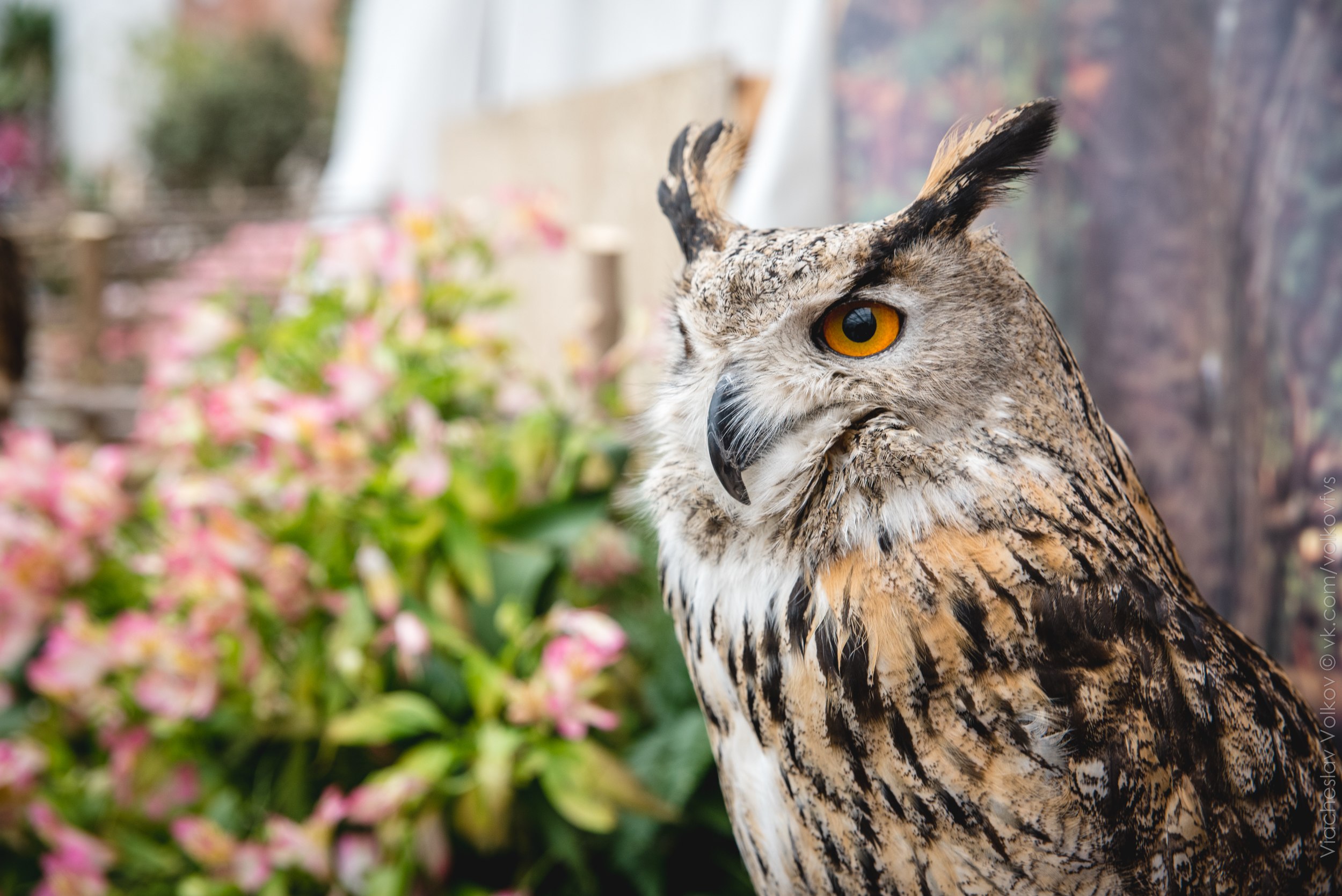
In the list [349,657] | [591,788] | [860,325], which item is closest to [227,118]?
[349,657]

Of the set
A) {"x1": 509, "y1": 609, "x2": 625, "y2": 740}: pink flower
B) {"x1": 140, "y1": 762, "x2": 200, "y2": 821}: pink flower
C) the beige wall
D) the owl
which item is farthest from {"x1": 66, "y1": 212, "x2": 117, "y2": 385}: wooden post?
the owl

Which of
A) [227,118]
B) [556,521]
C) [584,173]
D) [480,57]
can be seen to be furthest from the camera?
[227,118]

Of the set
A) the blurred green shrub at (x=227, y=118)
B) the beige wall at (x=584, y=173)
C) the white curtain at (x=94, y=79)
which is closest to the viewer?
the beige wall at (x=584, y=173)

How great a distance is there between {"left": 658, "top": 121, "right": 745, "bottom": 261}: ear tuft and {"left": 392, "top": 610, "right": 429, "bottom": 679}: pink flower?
58 centimetres

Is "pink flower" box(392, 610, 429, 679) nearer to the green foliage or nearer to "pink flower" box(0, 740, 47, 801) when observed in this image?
"pink flower" box(0, 740, 47, 801)

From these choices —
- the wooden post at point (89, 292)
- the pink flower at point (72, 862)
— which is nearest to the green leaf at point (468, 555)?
the pink flower at point (72, 862)

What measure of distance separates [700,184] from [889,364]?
0.51ft

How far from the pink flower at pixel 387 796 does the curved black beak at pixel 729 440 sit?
60cm

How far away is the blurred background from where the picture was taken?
3.07ft

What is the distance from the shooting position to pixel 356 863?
0.93m

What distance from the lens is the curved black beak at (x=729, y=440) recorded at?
0.45m

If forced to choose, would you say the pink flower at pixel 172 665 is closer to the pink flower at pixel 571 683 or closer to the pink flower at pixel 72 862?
the pink flower at pixel 72 862

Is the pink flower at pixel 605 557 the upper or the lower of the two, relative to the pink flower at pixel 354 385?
lower

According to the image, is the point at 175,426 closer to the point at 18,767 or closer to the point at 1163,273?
the point at 18,767
